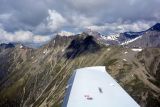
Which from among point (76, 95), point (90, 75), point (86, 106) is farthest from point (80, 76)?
point (86, 106)

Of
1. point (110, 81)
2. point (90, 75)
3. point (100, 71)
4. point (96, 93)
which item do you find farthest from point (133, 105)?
point (100, 71)

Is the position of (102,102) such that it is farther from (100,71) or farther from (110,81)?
(100,71)

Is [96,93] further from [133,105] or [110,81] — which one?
[110,81]

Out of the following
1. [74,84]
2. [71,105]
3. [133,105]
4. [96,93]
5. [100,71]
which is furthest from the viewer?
[100,71]

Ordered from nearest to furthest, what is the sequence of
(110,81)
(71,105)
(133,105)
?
(71,105)
(133,105)
(110,81)

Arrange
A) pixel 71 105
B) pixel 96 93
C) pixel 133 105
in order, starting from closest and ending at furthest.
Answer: pixel 71 105, pixel 133 105, pixel 96 93

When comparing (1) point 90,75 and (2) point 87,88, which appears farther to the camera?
Result: (1) point 90,75
